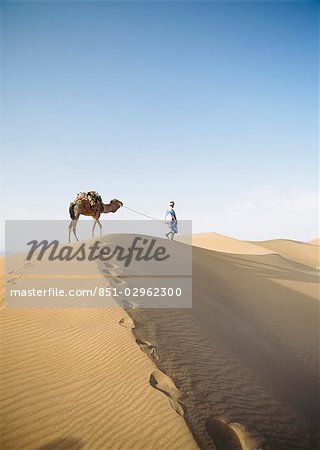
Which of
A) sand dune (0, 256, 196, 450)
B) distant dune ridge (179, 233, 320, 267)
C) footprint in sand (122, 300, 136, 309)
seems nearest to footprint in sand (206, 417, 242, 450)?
sand dune (0, 256, 196, 450)

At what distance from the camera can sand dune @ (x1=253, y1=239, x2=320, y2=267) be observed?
84.7 feet

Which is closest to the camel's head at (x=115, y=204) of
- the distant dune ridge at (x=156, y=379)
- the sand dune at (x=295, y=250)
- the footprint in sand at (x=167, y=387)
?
the distant dune ridge at (x=156, y=379)

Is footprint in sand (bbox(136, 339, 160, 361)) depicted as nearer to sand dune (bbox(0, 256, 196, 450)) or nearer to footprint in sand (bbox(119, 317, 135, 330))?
sand dune (bbox(0, 256, 196, 450))

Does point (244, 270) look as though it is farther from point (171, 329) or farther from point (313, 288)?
point (171, 329)

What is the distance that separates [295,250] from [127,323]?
87.4ft

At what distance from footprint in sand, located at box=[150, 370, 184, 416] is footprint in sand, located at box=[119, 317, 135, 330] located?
4.93ft

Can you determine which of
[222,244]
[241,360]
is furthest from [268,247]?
[241,360]

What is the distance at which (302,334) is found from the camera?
831cm

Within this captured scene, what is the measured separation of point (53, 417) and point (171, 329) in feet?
10.1

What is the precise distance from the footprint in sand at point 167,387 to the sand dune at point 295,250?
23512mm

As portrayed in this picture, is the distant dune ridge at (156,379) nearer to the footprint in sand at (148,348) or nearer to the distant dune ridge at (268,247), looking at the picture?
the footprint in sand at (148,348)

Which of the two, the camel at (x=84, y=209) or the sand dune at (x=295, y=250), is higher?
the camel at (x=84, y=209)

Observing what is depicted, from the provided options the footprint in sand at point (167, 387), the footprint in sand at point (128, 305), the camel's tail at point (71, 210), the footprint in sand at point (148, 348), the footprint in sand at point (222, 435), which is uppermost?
Result: the camel's tail at point (71, 210)

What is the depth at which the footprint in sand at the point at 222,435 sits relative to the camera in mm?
3643
